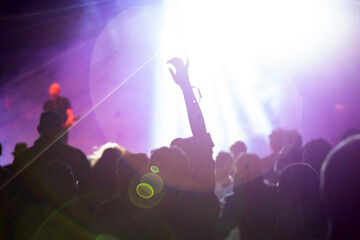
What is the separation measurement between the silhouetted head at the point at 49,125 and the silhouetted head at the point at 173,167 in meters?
1.40

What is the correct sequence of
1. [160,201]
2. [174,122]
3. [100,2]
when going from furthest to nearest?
[100,2] → [174,122] → [160,201]

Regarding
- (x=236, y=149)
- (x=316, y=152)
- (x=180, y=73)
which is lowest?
(x=316, y=152)

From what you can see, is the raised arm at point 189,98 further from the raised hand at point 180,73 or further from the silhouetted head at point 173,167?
the silhouetted head at point 173,167

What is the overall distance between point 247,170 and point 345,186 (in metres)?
2.11

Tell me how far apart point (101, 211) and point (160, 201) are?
0.41 metres

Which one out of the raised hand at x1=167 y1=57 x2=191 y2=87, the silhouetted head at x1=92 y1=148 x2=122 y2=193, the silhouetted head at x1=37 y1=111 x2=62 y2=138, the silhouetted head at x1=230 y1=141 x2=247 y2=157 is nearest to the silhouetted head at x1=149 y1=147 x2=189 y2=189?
the raised hand at x1=167 y1=57 x2=191 y2=87

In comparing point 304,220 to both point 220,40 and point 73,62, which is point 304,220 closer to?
point 220,40

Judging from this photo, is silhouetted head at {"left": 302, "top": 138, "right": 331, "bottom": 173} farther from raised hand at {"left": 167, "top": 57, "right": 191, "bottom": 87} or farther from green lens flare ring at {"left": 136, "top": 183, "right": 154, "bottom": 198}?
green lens flare ring at {"left": 136, "top": 183, "right": 154, "bottom": 198}

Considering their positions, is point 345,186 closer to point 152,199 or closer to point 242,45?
point 152,199

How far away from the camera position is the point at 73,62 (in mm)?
8211

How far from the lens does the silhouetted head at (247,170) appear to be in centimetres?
285

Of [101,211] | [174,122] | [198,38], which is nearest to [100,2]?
[198,38]

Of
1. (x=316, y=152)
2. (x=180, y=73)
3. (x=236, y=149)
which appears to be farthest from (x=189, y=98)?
(x=236, y=149)

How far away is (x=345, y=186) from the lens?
0.79 m
